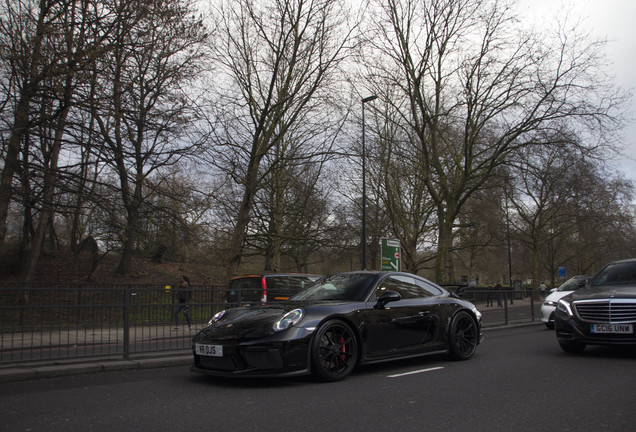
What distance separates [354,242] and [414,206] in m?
5.23

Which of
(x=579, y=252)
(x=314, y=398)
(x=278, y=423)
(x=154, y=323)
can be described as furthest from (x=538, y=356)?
(x=579, y=252)

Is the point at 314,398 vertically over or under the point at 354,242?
under

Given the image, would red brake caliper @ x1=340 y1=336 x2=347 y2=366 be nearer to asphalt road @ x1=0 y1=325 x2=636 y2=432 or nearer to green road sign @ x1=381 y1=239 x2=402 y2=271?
asphalt road @ x1=0 y1=325 x2=636 y2=432

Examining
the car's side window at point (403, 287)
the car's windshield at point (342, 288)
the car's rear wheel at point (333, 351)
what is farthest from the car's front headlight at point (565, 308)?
the car's rear wheel at point (333, 351)

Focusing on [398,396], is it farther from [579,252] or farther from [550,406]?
[579,252]

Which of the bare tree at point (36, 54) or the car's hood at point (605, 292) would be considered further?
the bare tree at point (36, 54)

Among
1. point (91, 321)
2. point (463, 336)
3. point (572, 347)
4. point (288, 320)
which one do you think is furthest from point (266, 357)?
point (572, 347)

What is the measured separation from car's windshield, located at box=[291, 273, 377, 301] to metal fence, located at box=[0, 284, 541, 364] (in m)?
2.77

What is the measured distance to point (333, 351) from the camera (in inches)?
251

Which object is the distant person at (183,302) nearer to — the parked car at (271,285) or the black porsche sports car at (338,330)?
the black porsche sports car at (338,330)

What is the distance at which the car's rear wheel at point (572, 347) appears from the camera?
852 cm

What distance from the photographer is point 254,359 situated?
588 cm

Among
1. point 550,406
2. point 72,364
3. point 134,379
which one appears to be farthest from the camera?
point 72,364

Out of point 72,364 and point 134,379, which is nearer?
point 134,379
